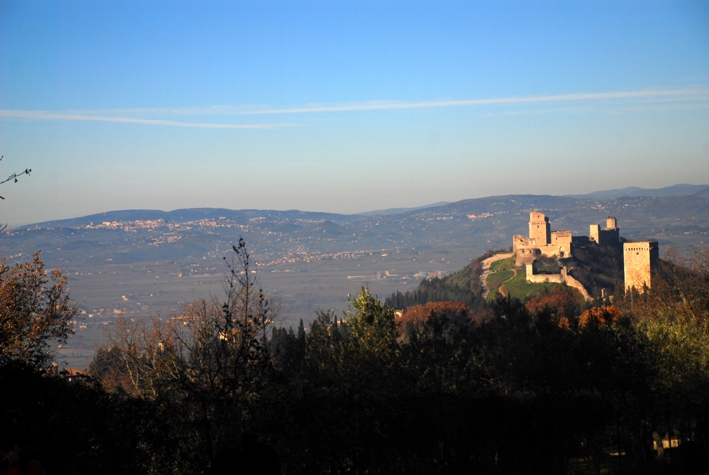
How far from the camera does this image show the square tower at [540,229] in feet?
398

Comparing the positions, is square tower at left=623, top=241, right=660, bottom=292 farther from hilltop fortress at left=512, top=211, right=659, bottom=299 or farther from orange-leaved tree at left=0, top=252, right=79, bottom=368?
orange-leaved tree at left=0, top=252, right=79, bottom=368

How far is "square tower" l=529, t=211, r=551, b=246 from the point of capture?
12138cm

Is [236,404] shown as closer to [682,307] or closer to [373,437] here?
[373,437]

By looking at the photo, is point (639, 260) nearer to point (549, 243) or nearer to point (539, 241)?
point (549, 243)

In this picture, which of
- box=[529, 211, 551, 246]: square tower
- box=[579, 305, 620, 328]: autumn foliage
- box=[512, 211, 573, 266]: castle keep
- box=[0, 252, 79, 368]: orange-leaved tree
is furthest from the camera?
box=[529, 211, 551, 246]: square tower

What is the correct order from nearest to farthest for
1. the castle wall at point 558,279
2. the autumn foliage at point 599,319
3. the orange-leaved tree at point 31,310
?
the orange-leaved tree at point 31,310 < the autumn foliage at point 599,319 < the castle wall at point 558,279

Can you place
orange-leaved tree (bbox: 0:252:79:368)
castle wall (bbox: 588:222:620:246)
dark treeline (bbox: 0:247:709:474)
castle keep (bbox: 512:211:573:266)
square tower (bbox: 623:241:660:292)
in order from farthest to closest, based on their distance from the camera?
castle wall (bbox: 588:222:620:246) → castle keep (bbox: 512:211:573:266) → square tower (bbox: 623:241:660:292) → orange-leaved tree (bbox: 0:252:79:368) → dark treeline (bbox: 0:247:709:474)

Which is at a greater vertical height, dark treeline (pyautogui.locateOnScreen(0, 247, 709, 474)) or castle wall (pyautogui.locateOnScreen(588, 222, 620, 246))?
dark treeline (pyautogui.locateOnScreen(0, 247, 709, 474))

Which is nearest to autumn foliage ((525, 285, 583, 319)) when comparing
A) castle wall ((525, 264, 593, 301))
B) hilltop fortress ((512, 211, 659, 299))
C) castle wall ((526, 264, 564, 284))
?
castle wall ((525, 264, 593, 301))

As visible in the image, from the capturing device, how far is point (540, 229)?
122 m

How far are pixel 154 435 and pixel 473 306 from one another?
322 feet

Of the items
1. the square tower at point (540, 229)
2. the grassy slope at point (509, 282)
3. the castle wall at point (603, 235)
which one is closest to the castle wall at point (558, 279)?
the grassy slope at point (509, 282)

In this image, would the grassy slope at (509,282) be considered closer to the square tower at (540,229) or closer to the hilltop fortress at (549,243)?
the hilltop fortress at (549,243)

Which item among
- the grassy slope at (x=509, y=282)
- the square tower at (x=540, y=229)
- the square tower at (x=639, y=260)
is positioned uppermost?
the square tower at (x=540, y=229)
